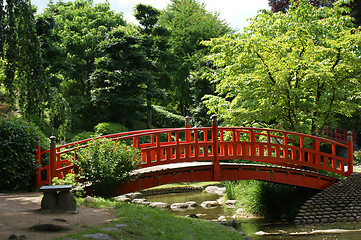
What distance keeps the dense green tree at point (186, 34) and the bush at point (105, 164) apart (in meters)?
18.7

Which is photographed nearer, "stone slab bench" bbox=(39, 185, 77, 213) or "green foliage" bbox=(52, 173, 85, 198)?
"stone slab bench" bbox=(39, 185, 77, 213)

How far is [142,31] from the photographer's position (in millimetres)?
26406

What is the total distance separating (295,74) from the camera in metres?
13.7

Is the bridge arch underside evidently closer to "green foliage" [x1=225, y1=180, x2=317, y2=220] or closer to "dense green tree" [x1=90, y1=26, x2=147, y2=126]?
"green foliage" [x1=225, y1=180, x2=317, y2=220]

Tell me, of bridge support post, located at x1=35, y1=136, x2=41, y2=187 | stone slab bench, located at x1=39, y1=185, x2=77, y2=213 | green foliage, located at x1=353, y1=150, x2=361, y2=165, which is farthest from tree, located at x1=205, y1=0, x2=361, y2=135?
green foliage, located at x1=353, y1=150, x2=361, y2=165

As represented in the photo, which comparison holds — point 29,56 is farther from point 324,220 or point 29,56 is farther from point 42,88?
point 324,220

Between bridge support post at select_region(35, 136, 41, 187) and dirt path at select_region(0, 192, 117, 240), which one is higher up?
bridge support post at select_region(35, 136, 41, 187)

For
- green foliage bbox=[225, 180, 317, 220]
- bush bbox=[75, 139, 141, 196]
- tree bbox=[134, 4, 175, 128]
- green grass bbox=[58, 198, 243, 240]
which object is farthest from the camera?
tree bbox=[134, 4, 175, 128]

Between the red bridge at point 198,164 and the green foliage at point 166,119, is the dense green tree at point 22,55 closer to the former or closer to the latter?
the red bridge at point 198,164

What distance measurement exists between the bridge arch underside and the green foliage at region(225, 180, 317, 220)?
2.09ft

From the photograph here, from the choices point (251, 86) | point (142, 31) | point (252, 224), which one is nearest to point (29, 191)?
point (252, 224)

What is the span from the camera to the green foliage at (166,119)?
27.8 m

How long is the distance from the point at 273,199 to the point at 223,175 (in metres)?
2.28

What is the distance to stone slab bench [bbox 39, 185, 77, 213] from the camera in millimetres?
7379
